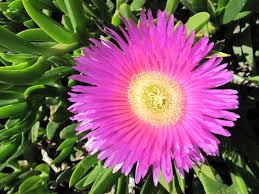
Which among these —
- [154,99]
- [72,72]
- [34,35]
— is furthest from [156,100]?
[34,35]

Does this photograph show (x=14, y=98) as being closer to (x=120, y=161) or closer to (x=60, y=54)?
(x=60, y=54)

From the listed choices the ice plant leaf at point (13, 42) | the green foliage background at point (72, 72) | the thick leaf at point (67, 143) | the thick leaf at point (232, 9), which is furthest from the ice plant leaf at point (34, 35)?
the thick leaf at point (232, 9)

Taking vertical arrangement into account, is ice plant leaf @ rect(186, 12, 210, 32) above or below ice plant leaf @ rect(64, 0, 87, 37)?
below

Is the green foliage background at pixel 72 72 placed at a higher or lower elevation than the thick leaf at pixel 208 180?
higher

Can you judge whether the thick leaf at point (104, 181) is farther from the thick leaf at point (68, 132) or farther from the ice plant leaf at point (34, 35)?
the ice plant leaf at point (34, 35)

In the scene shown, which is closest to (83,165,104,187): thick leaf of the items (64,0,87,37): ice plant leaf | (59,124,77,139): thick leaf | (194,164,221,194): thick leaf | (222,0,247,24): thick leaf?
(59,124,77,139): thick leaf

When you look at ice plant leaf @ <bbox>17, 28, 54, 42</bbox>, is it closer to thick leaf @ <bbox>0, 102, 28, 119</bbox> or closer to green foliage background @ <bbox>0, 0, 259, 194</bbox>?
green foliage background @ <bbox>0, 0, 259, 194</bbox>
